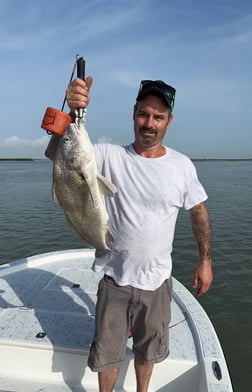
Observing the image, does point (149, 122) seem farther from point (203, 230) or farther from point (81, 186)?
point (203, 230)

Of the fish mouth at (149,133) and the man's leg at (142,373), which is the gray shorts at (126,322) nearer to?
the man's leg at (142,373)

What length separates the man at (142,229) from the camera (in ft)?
8.49

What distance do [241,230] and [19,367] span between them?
10.3 metres

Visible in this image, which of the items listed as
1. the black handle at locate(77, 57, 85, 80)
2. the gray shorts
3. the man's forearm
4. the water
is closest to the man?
the gray shorts

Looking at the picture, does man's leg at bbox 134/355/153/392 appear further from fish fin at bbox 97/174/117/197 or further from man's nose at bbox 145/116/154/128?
man's nose at bbox 145/116/154/128

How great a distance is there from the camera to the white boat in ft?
10.3

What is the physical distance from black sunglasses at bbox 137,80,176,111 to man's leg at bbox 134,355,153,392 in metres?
2.14

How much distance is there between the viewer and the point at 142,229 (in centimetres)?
260

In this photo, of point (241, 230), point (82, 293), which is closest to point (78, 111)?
point (82, 293)

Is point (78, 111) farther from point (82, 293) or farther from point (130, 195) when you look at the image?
point (82, 293)

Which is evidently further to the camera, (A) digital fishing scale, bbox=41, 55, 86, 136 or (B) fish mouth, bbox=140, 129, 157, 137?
(B) fish mouth, bbox=140, 129, 157, 137

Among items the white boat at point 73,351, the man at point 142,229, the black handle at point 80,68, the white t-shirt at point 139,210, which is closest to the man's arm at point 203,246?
the man at point 142,229

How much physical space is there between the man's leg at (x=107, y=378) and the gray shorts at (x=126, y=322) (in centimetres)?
8

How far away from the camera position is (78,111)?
2.25 metres
